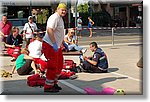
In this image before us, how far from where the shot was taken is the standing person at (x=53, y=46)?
6080mm

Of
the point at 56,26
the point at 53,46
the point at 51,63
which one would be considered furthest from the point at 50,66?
the point at 56,26

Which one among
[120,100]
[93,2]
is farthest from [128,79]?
[93,2]

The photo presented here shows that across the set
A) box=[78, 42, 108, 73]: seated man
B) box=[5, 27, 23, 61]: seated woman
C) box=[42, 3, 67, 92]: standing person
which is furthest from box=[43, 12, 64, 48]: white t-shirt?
box=[5, 27, 23, 61]: seated woman

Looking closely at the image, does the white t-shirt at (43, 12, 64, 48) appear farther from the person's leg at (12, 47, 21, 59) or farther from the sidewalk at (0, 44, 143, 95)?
the person's leg at (12, 47, 21, 59)

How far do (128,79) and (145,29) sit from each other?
1402 mm

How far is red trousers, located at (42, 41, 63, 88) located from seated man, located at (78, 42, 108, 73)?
180 cm

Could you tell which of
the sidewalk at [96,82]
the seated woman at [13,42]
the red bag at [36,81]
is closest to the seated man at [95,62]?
the sidewalk at [96,82]

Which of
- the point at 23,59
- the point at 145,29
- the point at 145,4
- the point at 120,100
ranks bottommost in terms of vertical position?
the point at 120,100

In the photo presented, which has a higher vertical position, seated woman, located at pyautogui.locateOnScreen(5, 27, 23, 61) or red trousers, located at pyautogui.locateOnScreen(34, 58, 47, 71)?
seated woman, located at pyautogui.locateOnScreen(5, 27, 23, 61)

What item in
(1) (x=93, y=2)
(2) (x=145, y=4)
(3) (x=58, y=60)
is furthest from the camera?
(1) (x=93, y=2)

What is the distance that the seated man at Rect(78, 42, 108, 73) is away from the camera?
7.95 metres

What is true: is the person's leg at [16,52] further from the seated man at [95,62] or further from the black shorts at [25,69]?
the seated man at [95,62]

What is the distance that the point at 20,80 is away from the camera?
7.47m

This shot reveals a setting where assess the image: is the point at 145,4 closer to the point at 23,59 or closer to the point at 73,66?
the point at 73,66
